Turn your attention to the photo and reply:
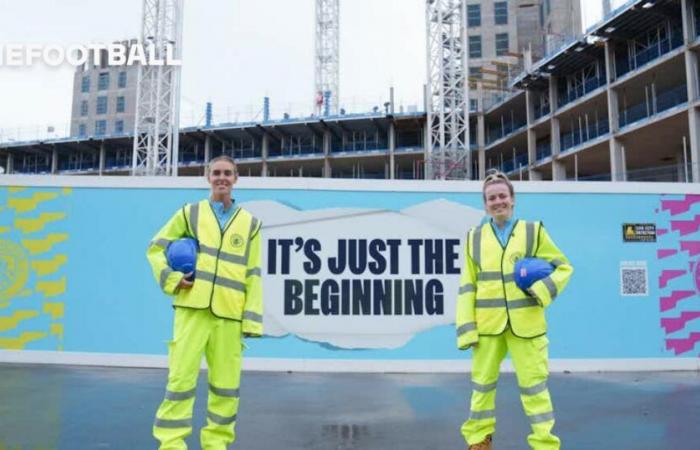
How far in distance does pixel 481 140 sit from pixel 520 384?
40415mm

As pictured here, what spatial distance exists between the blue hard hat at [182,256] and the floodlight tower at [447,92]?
37193 millimetres

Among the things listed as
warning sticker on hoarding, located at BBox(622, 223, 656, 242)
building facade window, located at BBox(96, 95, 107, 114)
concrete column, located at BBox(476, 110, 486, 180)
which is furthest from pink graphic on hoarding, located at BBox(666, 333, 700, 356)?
building facade window, located at BBox(96, 95, 107, 114)

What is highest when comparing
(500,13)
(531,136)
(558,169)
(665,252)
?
(500,13)

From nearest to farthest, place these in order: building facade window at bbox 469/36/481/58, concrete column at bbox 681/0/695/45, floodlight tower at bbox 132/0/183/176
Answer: concrete column at bbox 681/0/695/45, floodlight tower at bbox 132/0/183/176, building facade window at bbox 469/36/481/58

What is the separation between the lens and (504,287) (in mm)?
3594

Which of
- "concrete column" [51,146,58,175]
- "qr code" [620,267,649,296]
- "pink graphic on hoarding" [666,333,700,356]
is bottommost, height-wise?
"pink graphic on hoarding" [666,333,700,356]

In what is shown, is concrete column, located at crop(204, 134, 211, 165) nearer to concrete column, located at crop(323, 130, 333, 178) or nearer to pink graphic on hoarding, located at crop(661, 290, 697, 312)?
concrete column, located at crop(323, 130, 333, 178)

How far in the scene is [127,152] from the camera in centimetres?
5062

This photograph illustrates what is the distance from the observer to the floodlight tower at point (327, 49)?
56688mm

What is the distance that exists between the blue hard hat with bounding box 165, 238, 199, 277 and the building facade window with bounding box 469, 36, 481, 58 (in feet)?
163

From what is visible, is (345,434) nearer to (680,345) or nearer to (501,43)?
(680,345)

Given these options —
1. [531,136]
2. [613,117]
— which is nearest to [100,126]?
[531,136]

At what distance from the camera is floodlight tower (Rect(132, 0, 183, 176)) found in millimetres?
42969

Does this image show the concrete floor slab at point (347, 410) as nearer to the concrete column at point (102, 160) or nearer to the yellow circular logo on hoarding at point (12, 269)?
the yellow circular logo on hoarding at point (12, 269)
